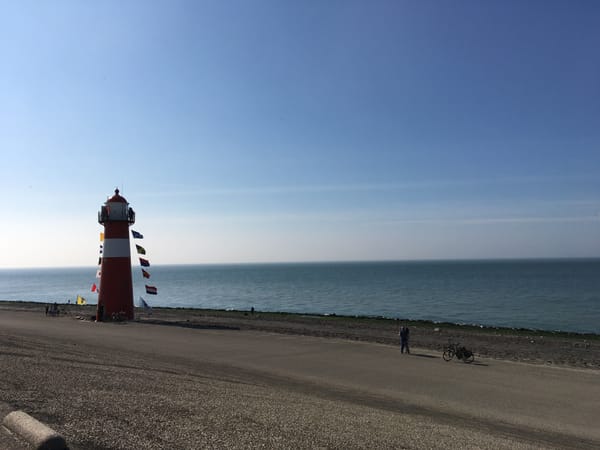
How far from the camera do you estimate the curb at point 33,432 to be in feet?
18.9

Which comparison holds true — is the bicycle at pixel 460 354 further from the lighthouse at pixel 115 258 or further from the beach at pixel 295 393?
the lighthouse at pixel 115 258

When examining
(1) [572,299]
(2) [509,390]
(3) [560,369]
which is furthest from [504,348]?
(1) [572,299]

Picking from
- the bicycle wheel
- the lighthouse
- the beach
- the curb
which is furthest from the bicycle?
the lighthouse

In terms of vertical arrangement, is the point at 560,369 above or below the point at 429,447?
below

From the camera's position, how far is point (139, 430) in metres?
7.00

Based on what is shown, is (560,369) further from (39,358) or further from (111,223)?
(111,223)

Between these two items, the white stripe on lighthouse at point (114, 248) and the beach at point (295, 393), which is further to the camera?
the white stripe on lighthouse at point (114, 248)

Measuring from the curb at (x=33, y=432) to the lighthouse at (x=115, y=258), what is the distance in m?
25.9

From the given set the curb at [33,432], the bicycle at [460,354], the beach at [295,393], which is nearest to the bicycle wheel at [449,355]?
the bicycle at [460,354]

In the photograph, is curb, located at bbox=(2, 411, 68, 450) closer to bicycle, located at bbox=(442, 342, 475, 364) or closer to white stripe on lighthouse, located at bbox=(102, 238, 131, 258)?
bicycle, located at bbox=(442, 342, 475, 364)

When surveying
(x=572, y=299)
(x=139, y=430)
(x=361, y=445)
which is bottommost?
(x=572, y=299)

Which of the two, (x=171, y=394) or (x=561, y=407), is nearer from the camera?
(x=171, y=394)

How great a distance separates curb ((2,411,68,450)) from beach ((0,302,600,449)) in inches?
15.5

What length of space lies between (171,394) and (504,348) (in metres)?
24.1
